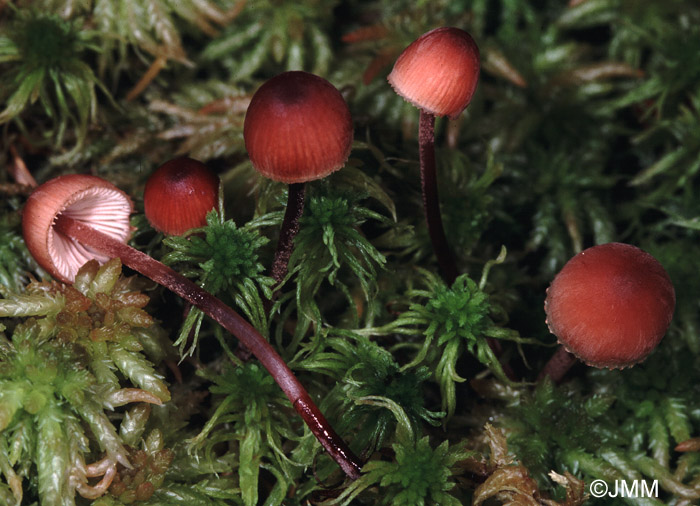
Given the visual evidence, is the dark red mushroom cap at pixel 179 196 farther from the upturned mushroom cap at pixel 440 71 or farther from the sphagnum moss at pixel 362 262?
the upturned mushroom cap at pixel 440 71

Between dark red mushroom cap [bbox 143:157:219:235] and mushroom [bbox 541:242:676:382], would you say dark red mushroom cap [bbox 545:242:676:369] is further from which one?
dark red mushroom cap [bbox 143:157:219:235]

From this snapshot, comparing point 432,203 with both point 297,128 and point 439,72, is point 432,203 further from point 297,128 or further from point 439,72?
point 297,128

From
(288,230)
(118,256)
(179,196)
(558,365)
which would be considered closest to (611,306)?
(558,365)

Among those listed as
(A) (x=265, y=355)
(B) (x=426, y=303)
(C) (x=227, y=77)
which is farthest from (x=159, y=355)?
(C) (x=227, y=77)

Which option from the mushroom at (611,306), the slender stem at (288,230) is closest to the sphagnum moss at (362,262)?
the slender stem at (288,230)

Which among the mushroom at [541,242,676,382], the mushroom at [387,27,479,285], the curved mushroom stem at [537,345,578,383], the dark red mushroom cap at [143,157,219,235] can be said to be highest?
the mushroom at [387,27,479,285]

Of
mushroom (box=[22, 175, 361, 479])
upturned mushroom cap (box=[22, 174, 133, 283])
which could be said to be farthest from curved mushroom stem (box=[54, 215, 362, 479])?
upturned mushroom cap (box=[22, 174, 133, 283])
